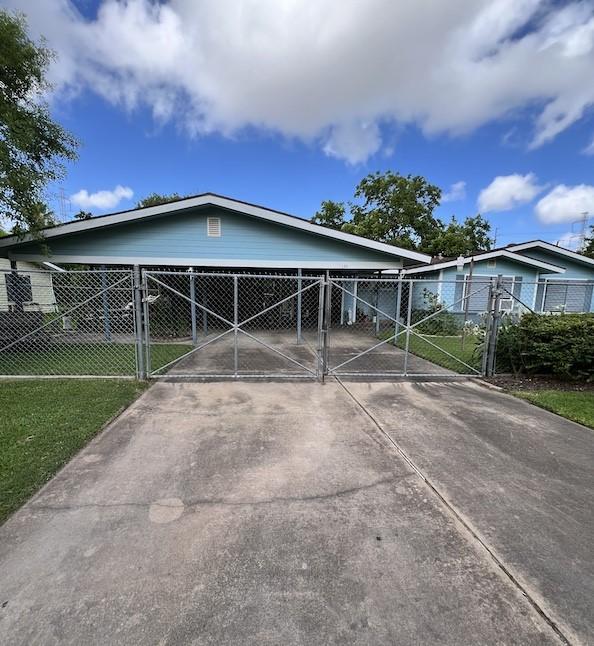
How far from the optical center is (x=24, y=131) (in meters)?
6.68

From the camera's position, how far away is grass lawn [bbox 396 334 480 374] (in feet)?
23.6

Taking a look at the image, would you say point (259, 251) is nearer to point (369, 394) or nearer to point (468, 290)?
point (369, 394)

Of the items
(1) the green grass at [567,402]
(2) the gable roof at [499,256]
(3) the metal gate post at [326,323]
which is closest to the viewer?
(1) the green grass at [567,402]

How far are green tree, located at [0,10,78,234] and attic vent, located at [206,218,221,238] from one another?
3484mm

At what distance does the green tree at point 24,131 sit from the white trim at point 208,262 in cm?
200

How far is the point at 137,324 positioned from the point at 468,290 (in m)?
11.3

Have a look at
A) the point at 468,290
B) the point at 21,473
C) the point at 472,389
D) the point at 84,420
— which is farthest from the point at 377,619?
→ the point at 468,290

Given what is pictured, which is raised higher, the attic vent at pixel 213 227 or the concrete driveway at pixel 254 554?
the attic vent at pixel 213 227

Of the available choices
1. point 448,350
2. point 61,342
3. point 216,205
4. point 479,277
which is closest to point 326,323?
point 448,350

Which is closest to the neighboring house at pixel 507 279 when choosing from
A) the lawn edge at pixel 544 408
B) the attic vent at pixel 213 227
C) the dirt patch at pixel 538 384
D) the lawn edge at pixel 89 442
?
the dirt patch at pixel 538 384

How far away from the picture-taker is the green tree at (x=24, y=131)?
6.52 m

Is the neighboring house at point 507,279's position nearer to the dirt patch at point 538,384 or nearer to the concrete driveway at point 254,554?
the dirt patch at point 538,384

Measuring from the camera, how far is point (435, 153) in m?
18.7

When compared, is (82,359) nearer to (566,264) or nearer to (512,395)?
(512,395)
